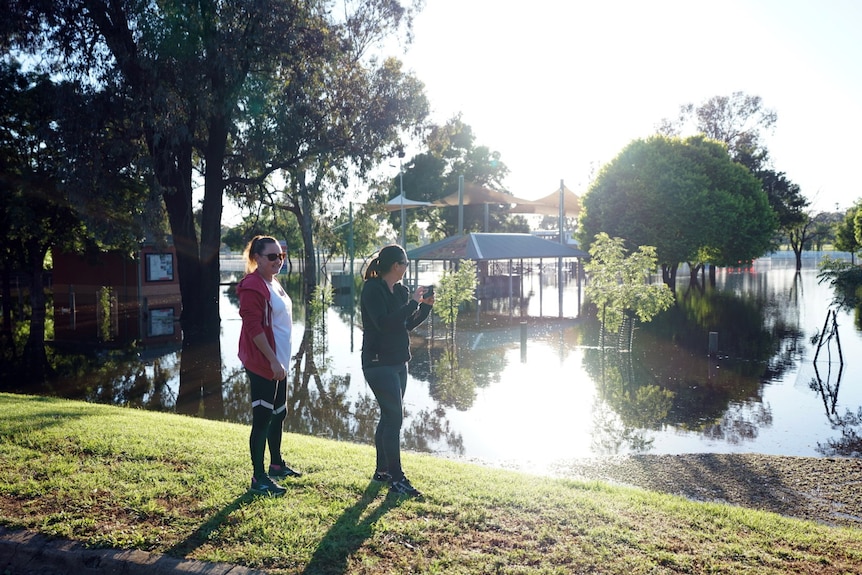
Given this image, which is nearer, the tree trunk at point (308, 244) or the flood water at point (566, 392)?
the flood water at point (566, 392)

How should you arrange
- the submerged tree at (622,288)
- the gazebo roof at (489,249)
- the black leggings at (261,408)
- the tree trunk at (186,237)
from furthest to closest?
the gazebo roof at (489,249) → the tree trunk at (186,237) → the submerged tree at (622,288) → the black leggings at (261,408)

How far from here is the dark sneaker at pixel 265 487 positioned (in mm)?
5047

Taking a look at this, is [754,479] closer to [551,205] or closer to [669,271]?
[669,271]

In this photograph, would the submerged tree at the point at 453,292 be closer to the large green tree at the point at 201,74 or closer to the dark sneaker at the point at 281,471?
the large green tree at the point at 201,74

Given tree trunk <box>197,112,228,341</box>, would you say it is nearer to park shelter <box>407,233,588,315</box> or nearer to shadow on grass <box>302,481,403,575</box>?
park shelter <box>407,233,588,315</box>

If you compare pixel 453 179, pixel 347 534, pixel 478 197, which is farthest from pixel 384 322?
pixel 453 179

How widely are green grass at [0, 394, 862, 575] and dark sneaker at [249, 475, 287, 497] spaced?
0.29ft

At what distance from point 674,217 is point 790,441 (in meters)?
28.3

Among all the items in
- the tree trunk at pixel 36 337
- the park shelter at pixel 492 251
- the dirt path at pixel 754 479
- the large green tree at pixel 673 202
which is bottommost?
the dirt path at pixel 754 479

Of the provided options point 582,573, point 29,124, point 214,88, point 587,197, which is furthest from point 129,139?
point 587,197

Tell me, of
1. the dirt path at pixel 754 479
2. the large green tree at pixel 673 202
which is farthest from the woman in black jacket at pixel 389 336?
the large green tree at pixel 673 202

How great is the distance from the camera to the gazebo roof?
30562 millimetres

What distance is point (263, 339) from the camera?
4.80m

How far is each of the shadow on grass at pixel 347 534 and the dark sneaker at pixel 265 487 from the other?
0.60 meters
